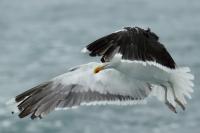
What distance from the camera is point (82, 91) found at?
6.66 metres

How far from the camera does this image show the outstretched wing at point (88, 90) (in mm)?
6566

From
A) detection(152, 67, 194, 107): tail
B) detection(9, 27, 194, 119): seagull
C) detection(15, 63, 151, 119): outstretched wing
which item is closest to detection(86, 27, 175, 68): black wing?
detection(9, 27, 194, 119): seagull

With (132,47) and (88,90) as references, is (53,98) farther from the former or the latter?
(132,47)

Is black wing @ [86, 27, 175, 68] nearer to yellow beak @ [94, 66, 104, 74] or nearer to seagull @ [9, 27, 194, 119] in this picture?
seagull @ [9, 27, 194, 119]

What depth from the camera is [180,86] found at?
21.5ft

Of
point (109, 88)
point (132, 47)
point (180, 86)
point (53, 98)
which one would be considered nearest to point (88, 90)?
point (109, 88)

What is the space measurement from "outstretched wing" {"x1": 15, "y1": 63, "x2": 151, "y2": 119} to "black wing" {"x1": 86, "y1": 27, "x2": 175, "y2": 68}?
759mm

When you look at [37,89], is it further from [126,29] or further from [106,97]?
[126,29]

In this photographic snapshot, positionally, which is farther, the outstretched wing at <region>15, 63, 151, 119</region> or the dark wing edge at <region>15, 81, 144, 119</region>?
the outstretched wing at <region>15, 63, 151, 119</region>

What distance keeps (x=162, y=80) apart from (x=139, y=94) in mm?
246

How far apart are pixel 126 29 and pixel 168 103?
2.95 feet

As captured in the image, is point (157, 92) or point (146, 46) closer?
point (146, 46)

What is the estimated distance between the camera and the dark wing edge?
6.41 meters

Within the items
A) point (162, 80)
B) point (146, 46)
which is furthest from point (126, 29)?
point (162, 80)
